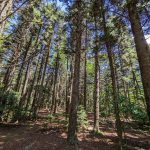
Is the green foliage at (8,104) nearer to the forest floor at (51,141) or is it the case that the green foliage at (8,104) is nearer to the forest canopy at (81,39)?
the forest canopy at (81,39)

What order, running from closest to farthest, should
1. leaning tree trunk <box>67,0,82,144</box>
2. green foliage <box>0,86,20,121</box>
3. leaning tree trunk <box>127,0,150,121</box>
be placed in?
leaning tree trunk <box>127,0,150,121</box> → leaning tree trunk <box>67,0,82,144</box> → green foliage <box>0,86,20,121</box>

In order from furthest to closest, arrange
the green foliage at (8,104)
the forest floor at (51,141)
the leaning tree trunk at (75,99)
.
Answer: the green foliage at (8,104)
the leaning tree trunk at (75,99)
the forest floor at (51,141)

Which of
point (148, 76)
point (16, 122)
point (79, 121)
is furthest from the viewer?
point (16, 122)

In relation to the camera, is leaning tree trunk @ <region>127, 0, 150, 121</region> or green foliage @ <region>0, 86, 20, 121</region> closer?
leaning tree trunk @ <region>127, 0, 150, 121</region>

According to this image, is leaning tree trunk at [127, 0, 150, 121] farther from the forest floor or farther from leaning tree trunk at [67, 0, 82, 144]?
leaning tree trunk at [67, 0, 82, 144]

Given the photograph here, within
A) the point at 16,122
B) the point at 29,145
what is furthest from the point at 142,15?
the point at 16,122

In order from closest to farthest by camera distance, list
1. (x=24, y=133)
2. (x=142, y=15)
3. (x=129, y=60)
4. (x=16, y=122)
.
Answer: (x=142, y=15)
(x=24, y=133)
(x=16, y=122)
(x=129, y=60)

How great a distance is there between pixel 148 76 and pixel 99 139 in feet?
24.6

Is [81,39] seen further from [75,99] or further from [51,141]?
[51,141]

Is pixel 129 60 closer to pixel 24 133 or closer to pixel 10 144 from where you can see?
pixel 24 133

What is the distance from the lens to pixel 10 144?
10547 mm

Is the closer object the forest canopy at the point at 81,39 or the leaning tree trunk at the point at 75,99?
the forest canopy at the point at 81,39

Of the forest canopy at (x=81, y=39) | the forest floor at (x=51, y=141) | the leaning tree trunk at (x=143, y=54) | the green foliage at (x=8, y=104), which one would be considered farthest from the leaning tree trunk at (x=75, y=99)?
the green foliage at (x=8, y=104)

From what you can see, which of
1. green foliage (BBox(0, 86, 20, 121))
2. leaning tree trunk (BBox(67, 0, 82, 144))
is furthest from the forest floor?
green foliage (BBox(0, 86, 20, 121))
